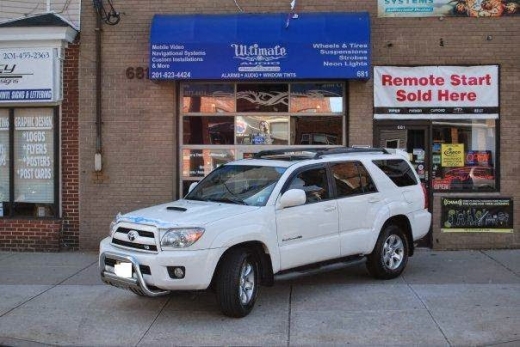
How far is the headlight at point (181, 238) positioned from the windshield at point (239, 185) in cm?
93

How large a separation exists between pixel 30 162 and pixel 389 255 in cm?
681

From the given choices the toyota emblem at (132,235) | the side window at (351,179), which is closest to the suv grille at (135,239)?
the toyota emblem at (132,235)

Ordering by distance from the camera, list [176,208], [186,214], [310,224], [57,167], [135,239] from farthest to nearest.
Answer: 1. [57,167]
2. [310,224]
3. [176,208]
4. [186,214]
5. [135,239]

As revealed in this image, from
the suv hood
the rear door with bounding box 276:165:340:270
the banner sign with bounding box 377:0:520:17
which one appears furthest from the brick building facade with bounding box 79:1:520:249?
the suv hood

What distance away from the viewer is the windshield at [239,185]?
7004mm

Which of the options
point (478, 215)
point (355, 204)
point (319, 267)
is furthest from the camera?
point (478, 215)

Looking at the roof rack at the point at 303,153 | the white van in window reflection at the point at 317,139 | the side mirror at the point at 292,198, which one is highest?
the white van in window reflection at the point at 317,139

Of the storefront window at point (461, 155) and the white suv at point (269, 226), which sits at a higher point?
the storefront window at point (461, 155)

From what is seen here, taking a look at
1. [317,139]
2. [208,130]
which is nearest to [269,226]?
[317,139]

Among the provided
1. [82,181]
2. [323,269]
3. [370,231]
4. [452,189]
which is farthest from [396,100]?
[82,181]

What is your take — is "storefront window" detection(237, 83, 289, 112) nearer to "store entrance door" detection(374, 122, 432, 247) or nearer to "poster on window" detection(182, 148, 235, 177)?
"poster on window" detection(182, 148, 235, 177)

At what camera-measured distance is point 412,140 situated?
10797mm

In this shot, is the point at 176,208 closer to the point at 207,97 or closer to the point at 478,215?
the point at 207,97

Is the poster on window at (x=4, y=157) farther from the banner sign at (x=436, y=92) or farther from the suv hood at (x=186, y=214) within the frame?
the banner sign at (x=436, y=92)
